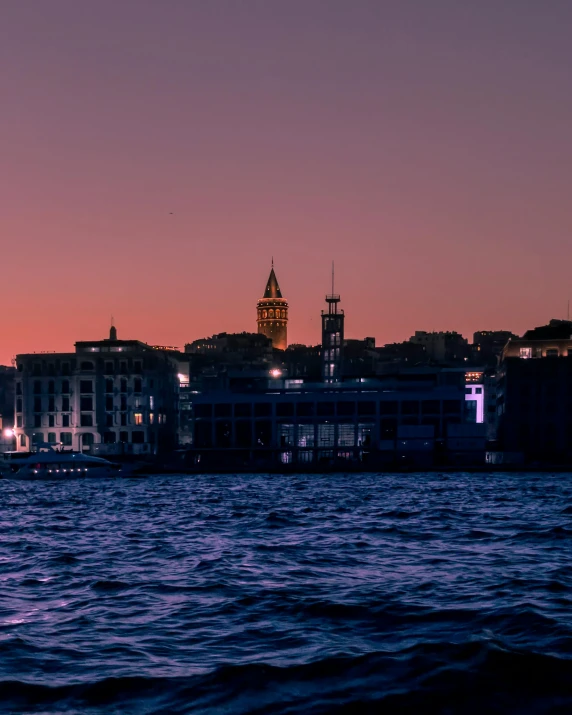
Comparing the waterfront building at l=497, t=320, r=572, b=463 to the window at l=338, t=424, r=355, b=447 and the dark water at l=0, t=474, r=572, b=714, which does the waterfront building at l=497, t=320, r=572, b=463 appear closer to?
the window at l=338, t=424, r=355, b=447

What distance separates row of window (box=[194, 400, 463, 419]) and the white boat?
101ft

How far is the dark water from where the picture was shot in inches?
575

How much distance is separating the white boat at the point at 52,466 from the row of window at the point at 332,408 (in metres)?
30.9

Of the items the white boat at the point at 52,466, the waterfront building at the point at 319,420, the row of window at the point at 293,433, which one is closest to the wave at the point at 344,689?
the white boat at the point at 52,466

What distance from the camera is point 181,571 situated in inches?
1079

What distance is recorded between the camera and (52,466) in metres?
106

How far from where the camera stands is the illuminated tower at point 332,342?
15536 centimetres

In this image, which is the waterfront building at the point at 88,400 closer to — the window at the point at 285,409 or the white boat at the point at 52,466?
the window at the point at 285,409

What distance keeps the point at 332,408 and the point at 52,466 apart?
4435 centimetres

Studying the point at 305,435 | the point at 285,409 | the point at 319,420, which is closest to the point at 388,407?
the point at 319,420

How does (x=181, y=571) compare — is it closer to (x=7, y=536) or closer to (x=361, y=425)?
(x=7, y=536)

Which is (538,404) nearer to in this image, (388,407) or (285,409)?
(388,407)

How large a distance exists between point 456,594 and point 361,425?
114m

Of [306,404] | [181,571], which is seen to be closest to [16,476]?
[306,404]
